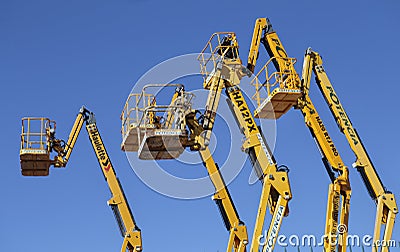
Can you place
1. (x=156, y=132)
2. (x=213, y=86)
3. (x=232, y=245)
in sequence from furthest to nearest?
1. (x=232, y=245)
2. (x=213, y=86)
3. (x=156, y=132)

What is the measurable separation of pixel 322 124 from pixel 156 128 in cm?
511

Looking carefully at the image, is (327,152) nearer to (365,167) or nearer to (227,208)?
(365,167)

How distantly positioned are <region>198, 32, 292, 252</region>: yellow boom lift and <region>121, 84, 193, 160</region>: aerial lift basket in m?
0.83

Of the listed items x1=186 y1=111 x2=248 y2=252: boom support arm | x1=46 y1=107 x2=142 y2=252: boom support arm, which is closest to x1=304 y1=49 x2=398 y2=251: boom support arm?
x1=186 y1=111 x2=248 y2=252: boom support arm

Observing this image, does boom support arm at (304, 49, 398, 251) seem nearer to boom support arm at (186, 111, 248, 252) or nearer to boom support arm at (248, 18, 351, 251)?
boom support arm at (248, 18, 351, 251)

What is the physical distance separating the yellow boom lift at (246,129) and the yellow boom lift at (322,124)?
59 cm

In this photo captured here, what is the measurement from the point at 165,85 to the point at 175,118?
1007mm

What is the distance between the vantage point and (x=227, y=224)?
80.1ft

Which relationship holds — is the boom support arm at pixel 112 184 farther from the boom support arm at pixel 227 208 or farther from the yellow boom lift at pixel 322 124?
the yellow boom lift at pixel 322 124

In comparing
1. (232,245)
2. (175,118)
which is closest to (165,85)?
(175,118)

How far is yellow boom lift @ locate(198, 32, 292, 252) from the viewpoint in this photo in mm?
20109

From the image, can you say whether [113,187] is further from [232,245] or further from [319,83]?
[319,83]

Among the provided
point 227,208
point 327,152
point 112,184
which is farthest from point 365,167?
point 112,184

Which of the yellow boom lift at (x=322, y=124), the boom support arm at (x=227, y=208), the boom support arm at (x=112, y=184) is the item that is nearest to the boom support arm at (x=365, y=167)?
the yellow boom lift at (x=322, y=124)
